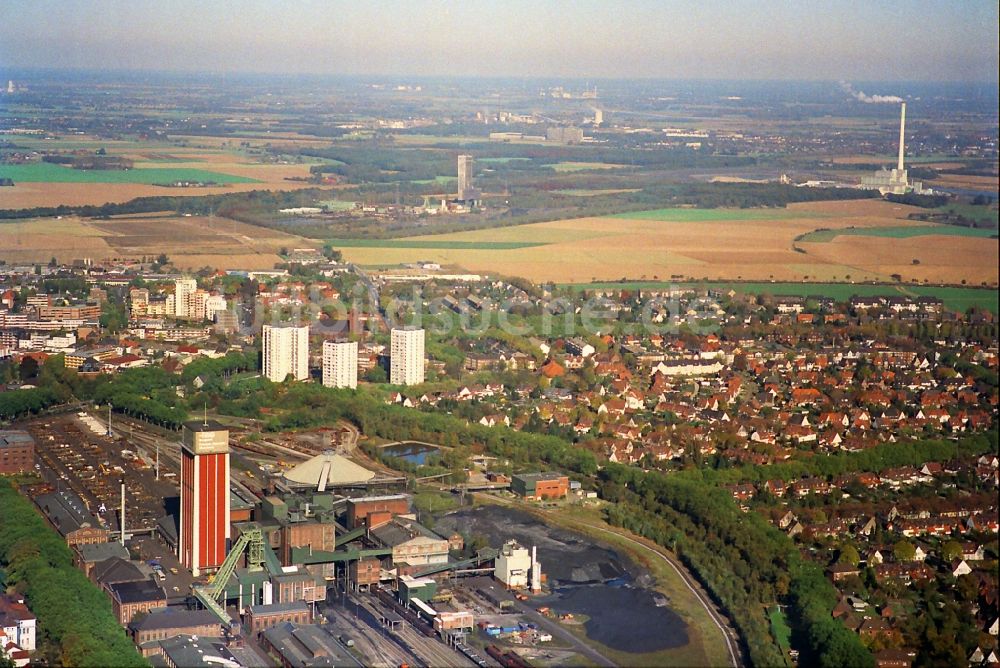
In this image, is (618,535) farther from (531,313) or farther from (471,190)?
(471,190)

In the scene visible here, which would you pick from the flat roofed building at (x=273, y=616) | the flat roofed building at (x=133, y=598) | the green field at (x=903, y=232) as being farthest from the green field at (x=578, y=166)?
the flat roofed building at (x=273, y=616)

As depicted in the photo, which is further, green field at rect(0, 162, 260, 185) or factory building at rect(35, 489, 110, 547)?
green field at rect(0, 162, 260, 185)

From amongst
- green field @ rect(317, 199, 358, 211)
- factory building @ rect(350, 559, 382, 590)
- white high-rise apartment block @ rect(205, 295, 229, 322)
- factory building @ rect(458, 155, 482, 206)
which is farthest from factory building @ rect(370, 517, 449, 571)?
green field @ rect(317, 199, 358, 211)

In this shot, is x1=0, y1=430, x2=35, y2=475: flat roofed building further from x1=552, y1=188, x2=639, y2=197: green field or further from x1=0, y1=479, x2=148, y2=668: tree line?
x1=552, y1=188, x2=639, y2=197: green field

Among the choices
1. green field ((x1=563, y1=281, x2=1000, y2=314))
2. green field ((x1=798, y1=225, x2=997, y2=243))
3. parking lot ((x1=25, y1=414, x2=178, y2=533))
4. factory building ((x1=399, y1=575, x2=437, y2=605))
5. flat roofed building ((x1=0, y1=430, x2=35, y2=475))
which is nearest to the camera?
factory building ((x1=399, y1=575, x2=437, y2=605))

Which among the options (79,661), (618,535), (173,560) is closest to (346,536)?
(173,560)

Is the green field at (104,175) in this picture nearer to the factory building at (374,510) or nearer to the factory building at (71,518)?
the factory building at (71,518)
